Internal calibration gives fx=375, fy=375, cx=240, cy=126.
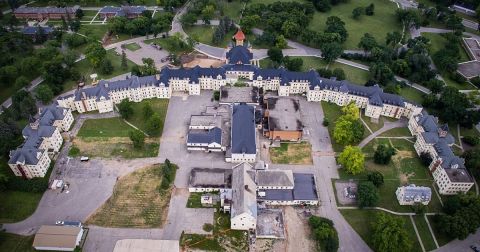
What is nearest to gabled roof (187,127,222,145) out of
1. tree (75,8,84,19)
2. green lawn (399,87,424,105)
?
green lawn (399,87,424,105)

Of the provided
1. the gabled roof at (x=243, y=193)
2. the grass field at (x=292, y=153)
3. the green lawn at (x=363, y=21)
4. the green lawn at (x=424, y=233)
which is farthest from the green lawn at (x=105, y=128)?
the green lawn at (x=363, y=21)

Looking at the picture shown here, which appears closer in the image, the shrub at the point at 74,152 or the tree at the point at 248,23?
the shrub at the point at 74,152

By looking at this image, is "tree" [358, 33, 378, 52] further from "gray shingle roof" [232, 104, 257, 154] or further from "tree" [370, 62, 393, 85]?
"gray shingle roof" [232, 104, 257, 154]

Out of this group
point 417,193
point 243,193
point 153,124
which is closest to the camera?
point 243,193

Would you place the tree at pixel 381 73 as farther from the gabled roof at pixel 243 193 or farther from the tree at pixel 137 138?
the tree at pixel 137 138

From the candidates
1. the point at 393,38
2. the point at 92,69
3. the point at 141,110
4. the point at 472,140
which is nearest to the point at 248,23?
the point at 393,38

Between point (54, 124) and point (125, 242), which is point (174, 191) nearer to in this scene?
point (125, 242)

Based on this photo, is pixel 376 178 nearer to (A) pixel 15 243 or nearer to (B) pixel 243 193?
(B) pixel 243 193
